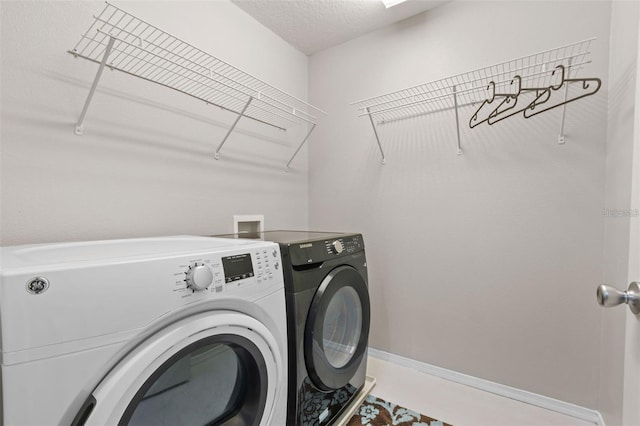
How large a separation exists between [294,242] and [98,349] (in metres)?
0.75

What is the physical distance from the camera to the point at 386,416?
5.12ft

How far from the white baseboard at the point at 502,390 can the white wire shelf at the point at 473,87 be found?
56.5 inches

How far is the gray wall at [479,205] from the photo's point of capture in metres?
1.52

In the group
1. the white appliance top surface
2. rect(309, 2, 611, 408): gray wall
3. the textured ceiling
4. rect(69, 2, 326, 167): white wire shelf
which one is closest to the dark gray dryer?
the white appliance top surface

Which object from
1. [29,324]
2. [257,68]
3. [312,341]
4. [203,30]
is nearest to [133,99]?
[203,30]

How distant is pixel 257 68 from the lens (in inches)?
81.5

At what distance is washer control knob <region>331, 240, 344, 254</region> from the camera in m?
1.44

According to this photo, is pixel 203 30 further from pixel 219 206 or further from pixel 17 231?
pixel 17 231

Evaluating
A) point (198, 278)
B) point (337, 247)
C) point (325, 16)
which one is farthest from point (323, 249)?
point (325, 16)

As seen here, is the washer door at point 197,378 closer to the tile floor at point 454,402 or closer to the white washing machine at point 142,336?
the white washing machine at point 142,336

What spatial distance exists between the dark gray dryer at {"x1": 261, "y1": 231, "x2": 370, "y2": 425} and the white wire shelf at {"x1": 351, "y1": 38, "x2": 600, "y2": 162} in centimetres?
99

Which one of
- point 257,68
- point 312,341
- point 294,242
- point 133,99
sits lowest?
point 312,341

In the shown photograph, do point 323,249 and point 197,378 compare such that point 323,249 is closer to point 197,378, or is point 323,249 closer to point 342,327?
point 342,327

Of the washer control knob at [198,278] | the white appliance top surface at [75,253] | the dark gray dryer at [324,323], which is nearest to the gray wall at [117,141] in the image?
the white appliance top surface at [75,253]
